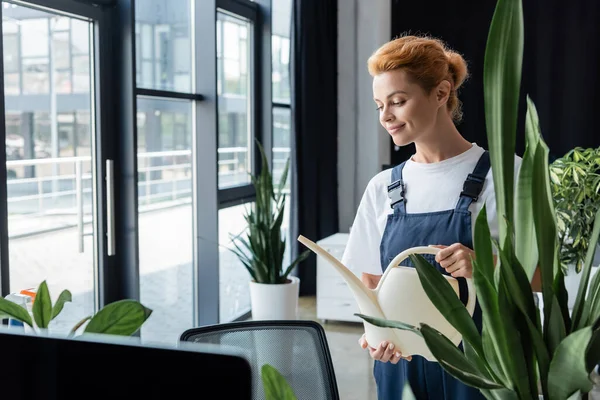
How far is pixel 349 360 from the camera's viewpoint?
4383 mm

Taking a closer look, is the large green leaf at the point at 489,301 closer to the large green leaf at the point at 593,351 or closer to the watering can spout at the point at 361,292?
the large green leaf at the point at 593,351

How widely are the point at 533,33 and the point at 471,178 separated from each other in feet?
15.0

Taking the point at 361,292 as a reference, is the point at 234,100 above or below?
above

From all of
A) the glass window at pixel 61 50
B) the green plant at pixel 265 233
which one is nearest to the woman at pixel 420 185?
the glass window at pixel 61 50

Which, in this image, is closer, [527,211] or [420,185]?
[527,211]

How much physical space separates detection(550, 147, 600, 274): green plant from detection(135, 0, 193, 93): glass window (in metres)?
2.08

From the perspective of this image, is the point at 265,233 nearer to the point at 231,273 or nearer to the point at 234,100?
the point at 231,273

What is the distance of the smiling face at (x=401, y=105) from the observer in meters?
1.72

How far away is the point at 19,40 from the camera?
10.0 feet

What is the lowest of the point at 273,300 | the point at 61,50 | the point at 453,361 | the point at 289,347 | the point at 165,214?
the point at 273,300

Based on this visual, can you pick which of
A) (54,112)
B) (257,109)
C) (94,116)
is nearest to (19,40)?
(54,112)

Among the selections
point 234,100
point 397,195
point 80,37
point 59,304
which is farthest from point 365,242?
point 234,100

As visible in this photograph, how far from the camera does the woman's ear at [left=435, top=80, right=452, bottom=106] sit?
1.80 m

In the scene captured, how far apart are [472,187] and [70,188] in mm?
2148
